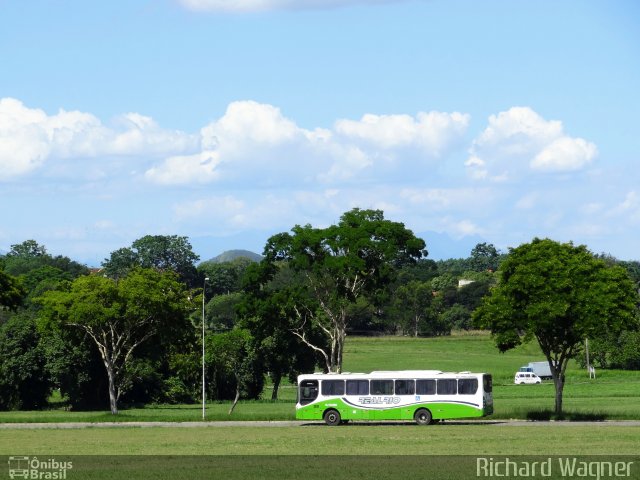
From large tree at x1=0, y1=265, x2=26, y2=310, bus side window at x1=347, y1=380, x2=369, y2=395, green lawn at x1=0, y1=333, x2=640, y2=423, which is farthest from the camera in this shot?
large tree at x1=0, y1=265, x2=26, y2=310

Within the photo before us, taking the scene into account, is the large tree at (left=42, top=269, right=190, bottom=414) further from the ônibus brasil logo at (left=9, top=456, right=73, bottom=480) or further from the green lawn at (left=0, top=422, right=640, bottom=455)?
the ônibus brasil logo at (left=9, top=456, right=73, bottom=480)

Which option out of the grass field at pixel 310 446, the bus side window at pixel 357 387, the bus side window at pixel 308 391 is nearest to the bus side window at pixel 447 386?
the grass field at pixel 310 446

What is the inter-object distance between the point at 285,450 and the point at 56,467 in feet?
33.6

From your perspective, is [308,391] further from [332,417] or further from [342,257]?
[342,257]

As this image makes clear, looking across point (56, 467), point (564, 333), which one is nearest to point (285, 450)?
point (56, 467)

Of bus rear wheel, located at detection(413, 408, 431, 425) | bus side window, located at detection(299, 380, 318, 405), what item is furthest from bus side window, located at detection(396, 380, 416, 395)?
bus side window, located at detection(299, 380, 318, 405)

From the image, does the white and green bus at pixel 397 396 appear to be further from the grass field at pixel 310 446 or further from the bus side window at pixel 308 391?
Answer: the grass field at pixel 310 446

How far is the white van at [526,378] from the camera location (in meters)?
133

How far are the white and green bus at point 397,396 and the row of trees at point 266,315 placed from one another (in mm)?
4492

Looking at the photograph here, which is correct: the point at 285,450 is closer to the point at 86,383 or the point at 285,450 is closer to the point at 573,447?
the point at 573,447

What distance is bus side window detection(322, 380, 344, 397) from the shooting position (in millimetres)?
65625

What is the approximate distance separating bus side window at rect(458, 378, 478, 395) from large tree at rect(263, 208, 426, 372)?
2209 centimetres

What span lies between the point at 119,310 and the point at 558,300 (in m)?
31.2

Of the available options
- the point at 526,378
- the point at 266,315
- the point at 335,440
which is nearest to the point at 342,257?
the point at 266,315
